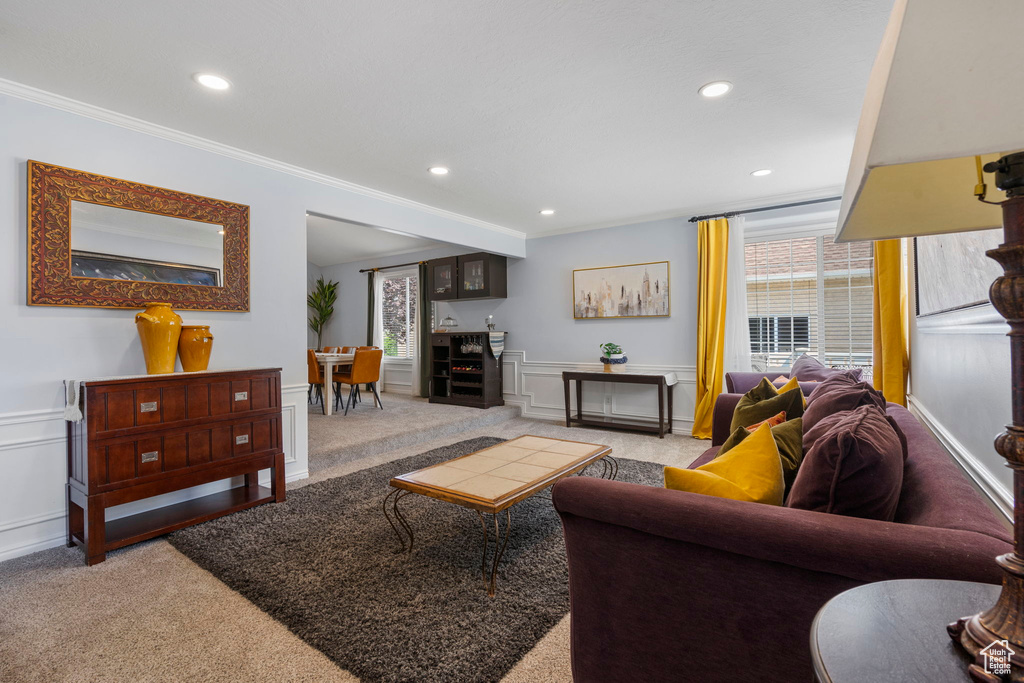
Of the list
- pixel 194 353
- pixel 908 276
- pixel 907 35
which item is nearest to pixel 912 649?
pixel 907 35

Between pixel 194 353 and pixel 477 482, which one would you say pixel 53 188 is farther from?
pixel 477 482

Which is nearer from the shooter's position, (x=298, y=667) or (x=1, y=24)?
(x=298, y=667)

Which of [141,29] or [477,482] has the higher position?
[141,29]

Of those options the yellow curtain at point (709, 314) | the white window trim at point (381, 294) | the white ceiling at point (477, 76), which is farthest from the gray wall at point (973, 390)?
the white window trim at point (381, 294)

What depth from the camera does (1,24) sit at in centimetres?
196

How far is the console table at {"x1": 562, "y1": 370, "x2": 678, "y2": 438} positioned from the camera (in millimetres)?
4891

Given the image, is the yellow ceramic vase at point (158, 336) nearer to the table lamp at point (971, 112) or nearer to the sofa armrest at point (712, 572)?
the sofa armrest at point (712, 572)

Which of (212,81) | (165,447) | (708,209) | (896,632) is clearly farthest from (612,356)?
(896,632)

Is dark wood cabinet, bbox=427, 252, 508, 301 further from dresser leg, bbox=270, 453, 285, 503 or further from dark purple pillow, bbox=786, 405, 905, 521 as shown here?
dark purple pillow, bbox=786, 405, 905, 521

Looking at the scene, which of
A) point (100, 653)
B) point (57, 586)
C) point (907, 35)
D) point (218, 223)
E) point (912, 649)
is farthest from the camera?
point (218, 223)

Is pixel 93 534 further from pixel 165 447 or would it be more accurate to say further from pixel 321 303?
pixel 321 303

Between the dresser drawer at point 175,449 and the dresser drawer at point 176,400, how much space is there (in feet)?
0.21

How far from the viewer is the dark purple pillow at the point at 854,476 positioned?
0.98 meters

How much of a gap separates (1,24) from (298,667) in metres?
2.79
